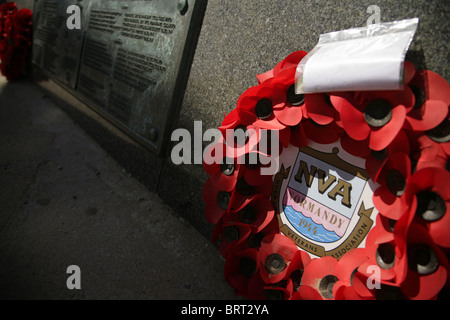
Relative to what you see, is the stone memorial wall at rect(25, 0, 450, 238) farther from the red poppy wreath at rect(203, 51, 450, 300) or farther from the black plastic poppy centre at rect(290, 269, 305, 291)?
the black plastic poppy centre at rect(290, 269, 305, 291)

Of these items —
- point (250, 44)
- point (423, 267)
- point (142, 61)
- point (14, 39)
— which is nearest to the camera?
point (423, 267)

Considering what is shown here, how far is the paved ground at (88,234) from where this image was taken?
67.3 inches

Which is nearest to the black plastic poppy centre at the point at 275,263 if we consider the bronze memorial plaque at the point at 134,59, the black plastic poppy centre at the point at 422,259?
the black plastic poppy centre at the point at 422,259

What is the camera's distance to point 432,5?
1.27 metres

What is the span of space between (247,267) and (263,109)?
77 centimetres

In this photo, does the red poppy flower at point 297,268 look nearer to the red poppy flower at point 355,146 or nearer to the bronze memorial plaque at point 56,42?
the red poppy flower at point 355,146

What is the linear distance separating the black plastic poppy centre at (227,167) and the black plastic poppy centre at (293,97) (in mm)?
414

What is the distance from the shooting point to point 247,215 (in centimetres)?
166

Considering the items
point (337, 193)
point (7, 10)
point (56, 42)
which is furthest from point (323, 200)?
point (7, 10)

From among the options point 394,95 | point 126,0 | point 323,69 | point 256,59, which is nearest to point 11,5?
point 126,0

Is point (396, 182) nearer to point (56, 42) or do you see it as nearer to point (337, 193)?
point (337, 193)

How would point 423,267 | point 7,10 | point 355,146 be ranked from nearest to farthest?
point 423,267 < point 355,146 < point 7,10

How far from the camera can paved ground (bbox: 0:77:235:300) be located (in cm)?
171

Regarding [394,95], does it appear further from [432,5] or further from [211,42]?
[211,42]
